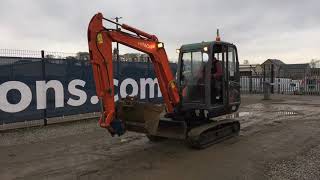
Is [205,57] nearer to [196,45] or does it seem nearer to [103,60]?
[196,45]

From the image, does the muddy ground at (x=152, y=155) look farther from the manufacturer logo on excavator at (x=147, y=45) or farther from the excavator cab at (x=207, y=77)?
the manufacturer logo on excavator at (x=147, y=45)

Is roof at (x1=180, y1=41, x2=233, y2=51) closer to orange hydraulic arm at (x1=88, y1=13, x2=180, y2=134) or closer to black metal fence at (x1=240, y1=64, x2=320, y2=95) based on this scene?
orange hydraulic arm at (x1=88, y1=13, x2=180, y2=134)

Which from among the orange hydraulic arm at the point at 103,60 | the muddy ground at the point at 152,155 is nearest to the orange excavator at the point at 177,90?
the orange hydraulic arm at the point at 103,60

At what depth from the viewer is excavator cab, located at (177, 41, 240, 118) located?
32.5ft

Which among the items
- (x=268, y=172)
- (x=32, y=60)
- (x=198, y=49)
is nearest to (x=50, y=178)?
(x=268, y=172)

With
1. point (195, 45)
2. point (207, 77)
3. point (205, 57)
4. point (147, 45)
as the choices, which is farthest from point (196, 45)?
point (147, 45)

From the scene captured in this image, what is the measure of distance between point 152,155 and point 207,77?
2.42 metres

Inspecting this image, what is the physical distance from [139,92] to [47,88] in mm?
4693

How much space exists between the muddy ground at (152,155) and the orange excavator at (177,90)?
1.61ft

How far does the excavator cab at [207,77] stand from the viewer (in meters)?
9.91

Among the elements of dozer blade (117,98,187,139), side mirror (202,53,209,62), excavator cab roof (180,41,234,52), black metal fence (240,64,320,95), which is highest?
excavator cab roof (180,41,234,52)

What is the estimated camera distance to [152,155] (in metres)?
8.86

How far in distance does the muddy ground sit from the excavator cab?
0.99 meters

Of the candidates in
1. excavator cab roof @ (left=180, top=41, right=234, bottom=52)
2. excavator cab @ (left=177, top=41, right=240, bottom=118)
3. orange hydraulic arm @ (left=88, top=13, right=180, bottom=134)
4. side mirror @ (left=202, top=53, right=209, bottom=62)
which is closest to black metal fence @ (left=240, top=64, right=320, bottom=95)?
excavator cab @ (left=177, top=41, right=240, bottom=118)
